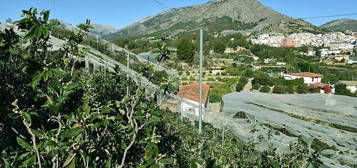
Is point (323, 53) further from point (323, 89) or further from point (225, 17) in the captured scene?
point (323, 89)

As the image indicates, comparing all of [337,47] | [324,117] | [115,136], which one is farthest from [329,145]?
[337,47]

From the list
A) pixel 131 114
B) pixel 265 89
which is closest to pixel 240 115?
pixel 131 114

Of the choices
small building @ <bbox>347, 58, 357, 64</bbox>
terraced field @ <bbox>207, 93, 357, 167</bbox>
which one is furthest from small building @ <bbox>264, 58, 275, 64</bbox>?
terraced field @ <bbox>207, 93, 357, 167</bbox>

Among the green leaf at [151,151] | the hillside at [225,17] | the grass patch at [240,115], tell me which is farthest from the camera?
the hillside at [225,17]

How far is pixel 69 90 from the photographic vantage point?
114cm

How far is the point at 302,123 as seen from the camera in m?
7.95

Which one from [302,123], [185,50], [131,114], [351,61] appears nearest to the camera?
[131,114]

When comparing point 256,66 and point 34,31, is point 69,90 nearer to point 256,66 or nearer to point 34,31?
point 34,31

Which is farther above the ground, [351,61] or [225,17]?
[225,17]

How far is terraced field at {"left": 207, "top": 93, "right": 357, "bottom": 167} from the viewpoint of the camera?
5.94 m

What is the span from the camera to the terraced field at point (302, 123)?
19.5ft

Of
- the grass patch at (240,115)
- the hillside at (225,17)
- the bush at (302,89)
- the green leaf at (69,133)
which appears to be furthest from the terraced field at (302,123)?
the hillside at (225,17)

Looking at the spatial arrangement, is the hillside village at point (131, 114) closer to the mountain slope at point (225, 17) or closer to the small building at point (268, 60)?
the small building at point (268, 60)

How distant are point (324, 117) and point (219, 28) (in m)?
96.5
